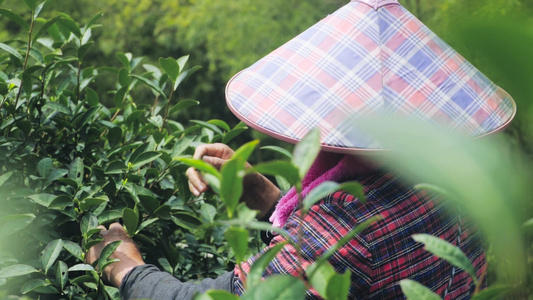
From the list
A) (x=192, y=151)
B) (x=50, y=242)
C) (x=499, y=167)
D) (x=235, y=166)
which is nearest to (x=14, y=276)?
(x=50, y=242)

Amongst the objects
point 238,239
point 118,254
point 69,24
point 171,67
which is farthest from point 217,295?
point 69,24

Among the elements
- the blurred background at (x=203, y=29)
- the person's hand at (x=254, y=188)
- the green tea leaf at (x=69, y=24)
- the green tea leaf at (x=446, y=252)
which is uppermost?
the green tea leaf at (x=446, y=252)

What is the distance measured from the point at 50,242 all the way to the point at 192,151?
0.50 metres

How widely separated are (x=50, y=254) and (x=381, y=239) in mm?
684

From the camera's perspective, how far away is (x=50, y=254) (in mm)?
1332

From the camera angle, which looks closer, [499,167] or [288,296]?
[499,167]

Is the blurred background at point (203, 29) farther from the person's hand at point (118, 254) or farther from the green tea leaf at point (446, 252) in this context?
the green tea leaf at point (446, 252)

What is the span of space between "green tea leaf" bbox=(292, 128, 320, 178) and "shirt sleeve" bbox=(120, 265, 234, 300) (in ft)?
2.53

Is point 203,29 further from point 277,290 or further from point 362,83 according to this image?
point 277,290

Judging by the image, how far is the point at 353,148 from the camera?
1194 mm

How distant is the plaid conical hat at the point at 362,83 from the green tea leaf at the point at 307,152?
541 millimetres

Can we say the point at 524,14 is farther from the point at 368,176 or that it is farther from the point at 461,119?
the point at 368,176

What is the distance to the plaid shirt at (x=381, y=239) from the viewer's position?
128cm

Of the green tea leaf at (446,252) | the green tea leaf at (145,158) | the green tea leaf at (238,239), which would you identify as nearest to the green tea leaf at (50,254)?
the green tea leaf at (145,158)
